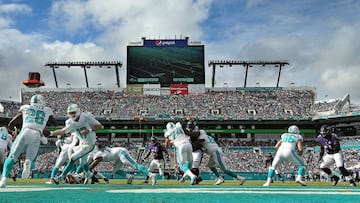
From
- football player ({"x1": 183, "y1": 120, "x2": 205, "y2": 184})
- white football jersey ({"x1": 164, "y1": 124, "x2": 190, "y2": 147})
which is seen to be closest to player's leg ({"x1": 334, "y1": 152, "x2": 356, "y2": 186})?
football player ({"x1": 183, "y1": 120, "x2": 205, "y2": 184})

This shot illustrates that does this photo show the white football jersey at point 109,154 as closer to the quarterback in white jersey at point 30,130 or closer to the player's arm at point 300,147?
the quarterback in white jersey at point 30,130

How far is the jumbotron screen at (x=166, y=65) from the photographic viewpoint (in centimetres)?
4978

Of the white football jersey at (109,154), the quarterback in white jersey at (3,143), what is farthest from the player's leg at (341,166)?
the quarterback in white jersey at (3,143)

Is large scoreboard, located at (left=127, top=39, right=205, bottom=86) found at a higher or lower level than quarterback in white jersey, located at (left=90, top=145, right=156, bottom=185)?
higher

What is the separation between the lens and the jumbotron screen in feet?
163

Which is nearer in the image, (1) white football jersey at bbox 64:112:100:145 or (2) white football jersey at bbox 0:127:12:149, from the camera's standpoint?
(1) white football jersey at bbox 64:112:100:145

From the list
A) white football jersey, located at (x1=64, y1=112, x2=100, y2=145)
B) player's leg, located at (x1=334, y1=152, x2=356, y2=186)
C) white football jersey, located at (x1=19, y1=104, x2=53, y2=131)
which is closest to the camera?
white football jersey, located at (x1=19, y1=104, x2=53, y2=131)

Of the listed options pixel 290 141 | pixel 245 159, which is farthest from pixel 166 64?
pixel 290 141

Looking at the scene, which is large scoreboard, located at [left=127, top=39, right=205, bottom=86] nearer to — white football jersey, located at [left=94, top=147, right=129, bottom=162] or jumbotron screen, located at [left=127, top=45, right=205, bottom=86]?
jumbotron screen, located at [left=127, top=45, right=205, bottom=86]

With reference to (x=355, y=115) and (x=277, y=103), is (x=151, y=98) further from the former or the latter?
(x=355, y=115)

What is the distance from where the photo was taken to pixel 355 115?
48.6m

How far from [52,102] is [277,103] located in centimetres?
3012

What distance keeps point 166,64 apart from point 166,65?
0.12m

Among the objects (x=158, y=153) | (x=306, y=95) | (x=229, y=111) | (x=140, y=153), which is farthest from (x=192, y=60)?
(x=158, y=153)
